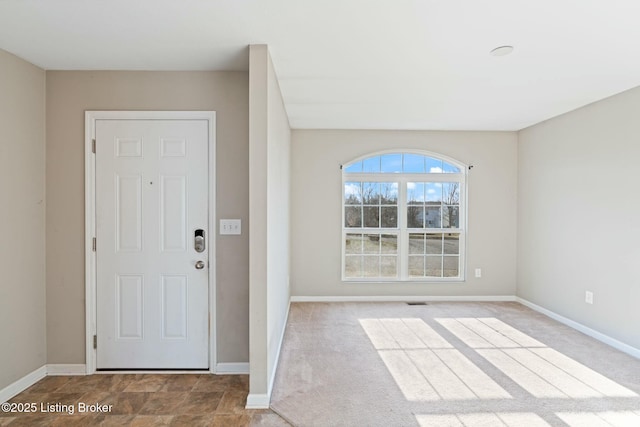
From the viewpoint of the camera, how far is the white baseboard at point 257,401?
7.75ft

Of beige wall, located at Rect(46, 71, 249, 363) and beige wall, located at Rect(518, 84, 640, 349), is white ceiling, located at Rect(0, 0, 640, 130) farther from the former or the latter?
beige wall, located at Rect(518, 84, 640, 349)

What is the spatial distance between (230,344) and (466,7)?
2837 mm

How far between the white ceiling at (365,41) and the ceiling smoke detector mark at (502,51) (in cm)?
5

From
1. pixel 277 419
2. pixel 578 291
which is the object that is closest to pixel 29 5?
pixel 277 419

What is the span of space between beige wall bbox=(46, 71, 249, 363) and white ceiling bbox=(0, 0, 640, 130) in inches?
5.2

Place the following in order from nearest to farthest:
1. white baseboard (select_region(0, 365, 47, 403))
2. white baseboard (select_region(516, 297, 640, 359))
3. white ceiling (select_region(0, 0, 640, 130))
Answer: white ceiling (select_region(0, 0, 640, 130)) < white baseboard (select_region(0, 365, 47, 403)) < white baseboard (select_region(516, 297, 640, 359))

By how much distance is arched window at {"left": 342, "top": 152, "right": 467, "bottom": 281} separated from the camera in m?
5.20

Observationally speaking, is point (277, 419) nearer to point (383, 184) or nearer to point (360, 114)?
point (360, 114)

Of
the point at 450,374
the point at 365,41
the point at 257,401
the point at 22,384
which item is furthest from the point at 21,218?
the point at 450,374

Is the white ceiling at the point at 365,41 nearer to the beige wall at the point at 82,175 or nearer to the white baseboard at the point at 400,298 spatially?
the beige wall at the point at 82,175

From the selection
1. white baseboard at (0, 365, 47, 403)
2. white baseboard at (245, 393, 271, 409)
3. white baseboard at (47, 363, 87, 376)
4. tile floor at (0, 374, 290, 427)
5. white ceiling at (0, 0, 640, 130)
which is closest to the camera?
white ceiling at (0, 0, 640, 130)

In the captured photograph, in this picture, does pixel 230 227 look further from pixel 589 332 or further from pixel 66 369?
pixel 589 332

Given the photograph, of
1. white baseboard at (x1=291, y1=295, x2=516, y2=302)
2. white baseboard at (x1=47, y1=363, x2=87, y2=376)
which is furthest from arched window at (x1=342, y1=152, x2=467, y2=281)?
white baseboard at (x1=47, y1=363, x2=87, y2=376)

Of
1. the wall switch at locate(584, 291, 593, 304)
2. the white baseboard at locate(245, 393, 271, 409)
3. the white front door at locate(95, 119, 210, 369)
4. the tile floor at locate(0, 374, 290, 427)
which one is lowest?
the tile floor at locate(0, 374, 290, 427)
